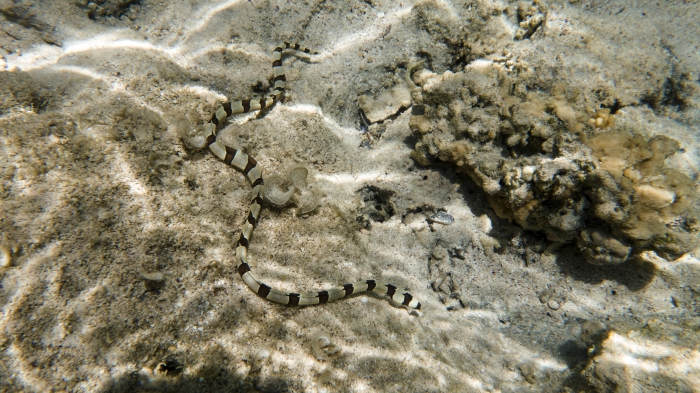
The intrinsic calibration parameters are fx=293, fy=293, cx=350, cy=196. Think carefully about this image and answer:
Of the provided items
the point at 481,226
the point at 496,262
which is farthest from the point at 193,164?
the point at 496,262

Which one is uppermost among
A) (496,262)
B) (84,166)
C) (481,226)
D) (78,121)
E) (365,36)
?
(365,36)

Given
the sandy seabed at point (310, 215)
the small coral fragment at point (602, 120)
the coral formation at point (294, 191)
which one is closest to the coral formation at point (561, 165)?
the small coral fragment at point (602, 120)

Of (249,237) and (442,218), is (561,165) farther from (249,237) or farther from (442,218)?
(249,237)

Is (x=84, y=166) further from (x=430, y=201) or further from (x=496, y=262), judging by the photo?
(x=496, y=262)

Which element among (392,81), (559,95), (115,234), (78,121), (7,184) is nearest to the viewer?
(7,184)

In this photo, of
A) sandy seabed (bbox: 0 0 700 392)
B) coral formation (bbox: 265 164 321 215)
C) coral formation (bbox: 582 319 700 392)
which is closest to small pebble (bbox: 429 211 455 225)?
sandy seabed (bbox: 0 0 700 392)

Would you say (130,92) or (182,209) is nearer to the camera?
(182,209)
